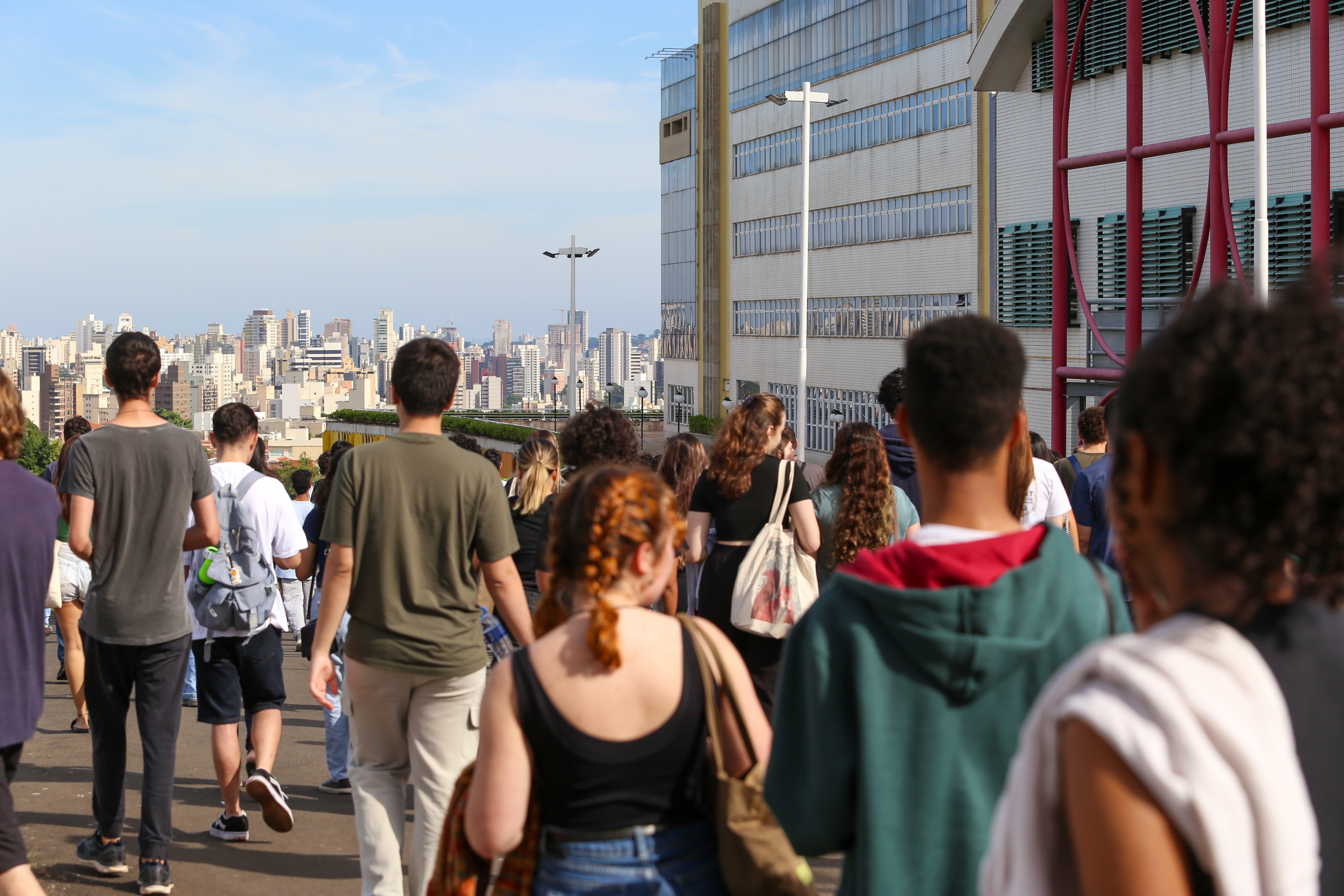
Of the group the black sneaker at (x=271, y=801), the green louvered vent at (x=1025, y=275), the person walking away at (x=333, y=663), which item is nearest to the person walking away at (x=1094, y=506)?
the person walking away at (x=333, y=663)

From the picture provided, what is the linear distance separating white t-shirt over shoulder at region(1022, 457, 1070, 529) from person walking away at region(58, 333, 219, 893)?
144 inches

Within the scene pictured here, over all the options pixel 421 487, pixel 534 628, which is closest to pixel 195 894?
pixel 421 487

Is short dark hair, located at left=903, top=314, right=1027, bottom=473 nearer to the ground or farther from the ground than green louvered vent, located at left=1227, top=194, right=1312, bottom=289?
nearer to the ground

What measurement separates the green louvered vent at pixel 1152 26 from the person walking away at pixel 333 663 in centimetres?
1870

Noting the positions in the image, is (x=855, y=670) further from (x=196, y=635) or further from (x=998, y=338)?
(x=196, y=635)

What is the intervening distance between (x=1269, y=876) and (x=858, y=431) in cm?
389

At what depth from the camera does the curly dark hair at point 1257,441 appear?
1.45 metres

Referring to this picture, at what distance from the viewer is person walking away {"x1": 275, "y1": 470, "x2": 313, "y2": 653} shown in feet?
23.4

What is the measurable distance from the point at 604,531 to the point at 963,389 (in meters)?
0.80

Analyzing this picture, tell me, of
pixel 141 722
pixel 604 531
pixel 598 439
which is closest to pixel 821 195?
pixel 598 439

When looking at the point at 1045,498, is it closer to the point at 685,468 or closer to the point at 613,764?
the point at 685,468

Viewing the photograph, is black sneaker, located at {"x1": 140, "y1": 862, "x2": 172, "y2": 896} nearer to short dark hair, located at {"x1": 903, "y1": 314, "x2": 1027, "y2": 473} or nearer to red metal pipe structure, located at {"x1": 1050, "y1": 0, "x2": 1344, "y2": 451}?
short dark hair, located at {"x1": 903, "y1": 314, "x2": 1027, "y2": 473}

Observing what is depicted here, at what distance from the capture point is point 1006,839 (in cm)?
161

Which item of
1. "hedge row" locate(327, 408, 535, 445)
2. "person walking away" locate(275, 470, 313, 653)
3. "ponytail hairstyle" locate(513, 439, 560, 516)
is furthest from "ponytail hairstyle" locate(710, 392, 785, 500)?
"hedge row" locate(327, 408, 535, 445)
